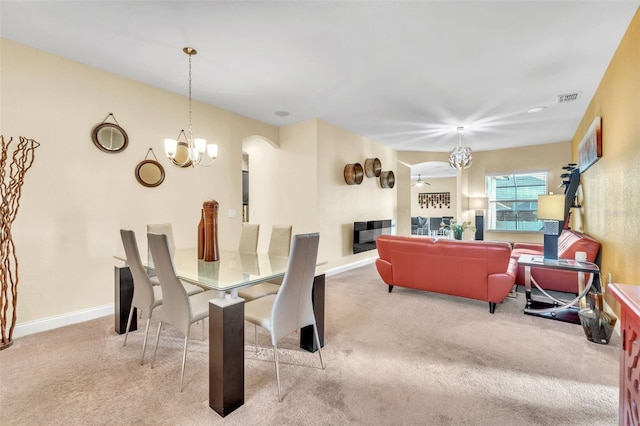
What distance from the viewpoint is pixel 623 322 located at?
101 centimetres

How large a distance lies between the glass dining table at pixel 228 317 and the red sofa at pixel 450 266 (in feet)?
5.36

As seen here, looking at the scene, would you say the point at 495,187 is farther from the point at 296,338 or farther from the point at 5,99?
the point at 5,99

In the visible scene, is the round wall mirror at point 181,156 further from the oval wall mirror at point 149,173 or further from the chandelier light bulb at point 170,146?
the chandelier light bulb at point 170,146

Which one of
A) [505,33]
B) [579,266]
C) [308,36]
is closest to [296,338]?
[308,36]

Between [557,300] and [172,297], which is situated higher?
[172,297]

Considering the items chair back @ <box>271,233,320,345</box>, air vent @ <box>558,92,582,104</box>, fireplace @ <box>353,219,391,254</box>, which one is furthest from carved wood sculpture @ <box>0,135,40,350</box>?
air vent @ <box>558,92,582,104</box>

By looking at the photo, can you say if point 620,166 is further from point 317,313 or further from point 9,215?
point 9,215

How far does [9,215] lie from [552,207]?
5.34 meters

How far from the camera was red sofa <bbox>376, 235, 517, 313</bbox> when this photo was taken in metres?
3.13

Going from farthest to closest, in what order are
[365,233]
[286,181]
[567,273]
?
[365,233] < [286,181] < [567,273]

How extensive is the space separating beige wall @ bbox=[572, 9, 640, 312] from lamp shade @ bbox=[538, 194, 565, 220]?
403 millimetres

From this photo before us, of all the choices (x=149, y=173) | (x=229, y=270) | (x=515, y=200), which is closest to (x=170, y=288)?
(x=229, y=270)

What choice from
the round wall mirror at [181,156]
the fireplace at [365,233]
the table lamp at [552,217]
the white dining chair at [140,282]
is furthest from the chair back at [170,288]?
the fireplace at [365,233]

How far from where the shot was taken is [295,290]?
196cm
